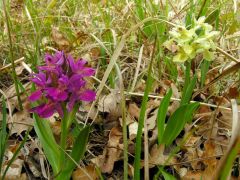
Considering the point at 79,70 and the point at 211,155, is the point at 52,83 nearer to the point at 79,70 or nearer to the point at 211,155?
the point at 79,70

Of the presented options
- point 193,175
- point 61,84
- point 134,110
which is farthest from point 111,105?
point 61,84

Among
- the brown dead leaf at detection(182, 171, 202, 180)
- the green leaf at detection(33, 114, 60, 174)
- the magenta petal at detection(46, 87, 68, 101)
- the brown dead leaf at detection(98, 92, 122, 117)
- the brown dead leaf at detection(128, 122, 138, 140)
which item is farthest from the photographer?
the brown dead leaf at detection(98, 92, 122, 117)

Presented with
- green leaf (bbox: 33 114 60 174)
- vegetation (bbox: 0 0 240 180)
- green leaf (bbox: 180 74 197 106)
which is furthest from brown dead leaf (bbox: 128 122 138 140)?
green leaf (bbox: 33 114 60 174)

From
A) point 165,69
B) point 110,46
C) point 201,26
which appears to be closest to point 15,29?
point 110,46

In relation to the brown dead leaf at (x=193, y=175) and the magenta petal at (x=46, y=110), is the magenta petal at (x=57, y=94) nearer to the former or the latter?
the magenta petal at (x=46, y=110)

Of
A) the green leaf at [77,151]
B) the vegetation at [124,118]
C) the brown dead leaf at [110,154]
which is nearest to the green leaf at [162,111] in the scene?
the vegetation at [124,118]

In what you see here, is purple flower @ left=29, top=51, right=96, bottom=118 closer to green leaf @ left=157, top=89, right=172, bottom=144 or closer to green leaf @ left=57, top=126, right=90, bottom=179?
green leaf @ left=57, top=126, right=90, bottom=179
